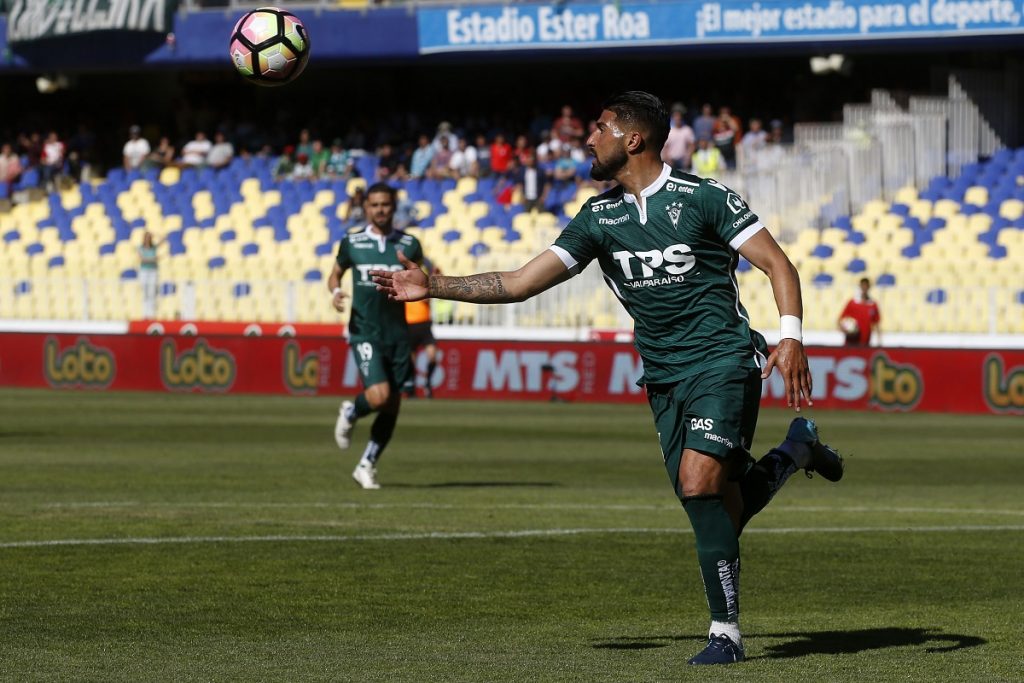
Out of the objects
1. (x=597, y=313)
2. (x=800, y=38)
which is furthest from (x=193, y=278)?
(x=800, y=38)

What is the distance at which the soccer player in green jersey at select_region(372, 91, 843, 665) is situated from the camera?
7.38m

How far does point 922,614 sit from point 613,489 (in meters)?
6.79

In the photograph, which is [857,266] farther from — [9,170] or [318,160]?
[9,170]

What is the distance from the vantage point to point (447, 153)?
3931cm

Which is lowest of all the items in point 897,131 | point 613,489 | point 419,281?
point 613,489

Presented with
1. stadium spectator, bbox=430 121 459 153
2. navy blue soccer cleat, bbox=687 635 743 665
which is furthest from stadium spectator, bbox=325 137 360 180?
navy blue soccer cleat, bbox=687 635 743 665

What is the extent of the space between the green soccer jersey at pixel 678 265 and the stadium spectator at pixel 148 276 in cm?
2630

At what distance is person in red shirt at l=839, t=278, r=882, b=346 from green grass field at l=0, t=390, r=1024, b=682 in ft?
28.3

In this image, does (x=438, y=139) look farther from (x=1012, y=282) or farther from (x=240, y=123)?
(x=1012, y=282)

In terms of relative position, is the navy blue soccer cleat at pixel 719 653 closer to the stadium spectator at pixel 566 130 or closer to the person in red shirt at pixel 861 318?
the person in red shirt at pixel 861 318

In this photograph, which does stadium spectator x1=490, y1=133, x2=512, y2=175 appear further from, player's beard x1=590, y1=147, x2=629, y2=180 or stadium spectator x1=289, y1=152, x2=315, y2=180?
player's beard x1=590, y1=147, x2=629, y2=180

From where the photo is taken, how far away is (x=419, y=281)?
7.42m

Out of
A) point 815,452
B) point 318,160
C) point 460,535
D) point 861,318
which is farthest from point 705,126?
point 815,452

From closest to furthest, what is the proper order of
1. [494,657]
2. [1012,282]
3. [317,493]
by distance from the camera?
[494,657] < [317,493] < [1012,282]
